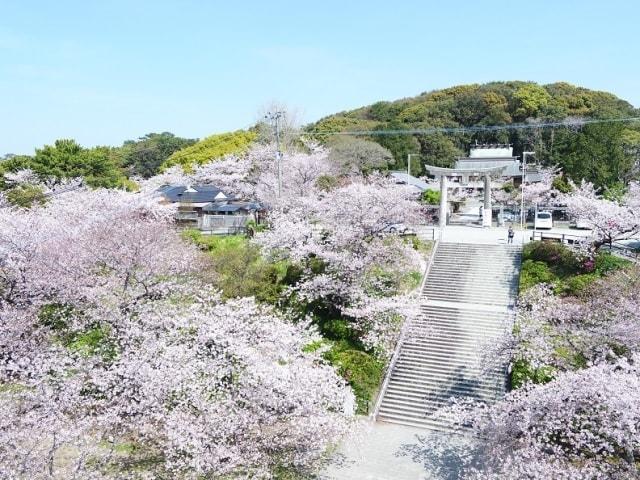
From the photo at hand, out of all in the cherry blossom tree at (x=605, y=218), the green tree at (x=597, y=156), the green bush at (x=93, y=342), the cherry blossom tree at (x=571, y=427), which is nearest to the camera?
the cherry blossom tree at (x=571, y=427)

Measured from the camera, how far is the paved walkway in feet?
48.4

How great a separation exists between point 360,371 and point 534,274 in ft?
34.1

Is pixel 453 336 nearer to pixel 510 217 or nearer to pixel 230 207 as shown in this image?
pixel 230 207

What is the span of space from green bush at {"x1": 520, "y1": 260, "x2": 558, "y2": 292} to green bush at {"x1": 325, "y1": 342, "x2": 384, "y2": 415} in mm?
8364

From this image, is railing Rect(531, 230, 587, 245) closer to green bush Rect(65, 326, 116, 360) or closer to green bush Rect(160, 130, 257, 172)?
green bush Rect(65, 326, 116, 360)

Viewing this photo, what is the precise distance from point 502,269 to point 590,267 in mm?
4097

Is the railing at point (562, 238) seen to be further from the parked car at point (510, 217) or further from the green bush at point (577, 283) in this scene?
the parked car at point (510, 217)

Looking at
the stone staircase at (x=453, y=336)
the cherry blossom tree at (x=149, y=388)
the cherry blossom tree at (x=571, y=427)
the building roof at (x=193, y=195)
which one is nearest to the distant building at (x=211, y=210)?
the building roof at (x=193, y=195)

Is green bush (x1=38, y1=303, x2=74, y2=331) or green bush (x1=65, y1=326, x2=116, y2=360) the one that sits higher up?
green bush (x1=38, y1=303, x2=74, y2=331)

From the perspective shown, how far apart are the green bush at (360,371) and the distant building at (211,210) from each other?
601 inches

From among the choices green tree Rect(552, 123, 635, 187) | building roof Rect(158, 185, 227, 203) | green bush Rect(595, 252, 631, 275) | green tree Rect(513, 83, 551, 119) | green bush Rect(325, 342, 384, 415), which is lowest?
green bush Rect(325, 342, 384, 415)

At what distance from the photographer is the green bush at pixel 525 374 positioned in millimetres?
17094

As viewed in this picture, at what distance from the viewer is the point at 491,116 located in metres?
73.5

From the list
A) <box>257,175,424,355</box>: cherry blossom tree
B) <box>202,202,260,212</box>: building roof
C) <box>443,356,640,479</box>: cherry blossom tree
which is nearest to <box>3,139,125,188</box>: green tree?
<box>202,202,260,212</box>: building roof
